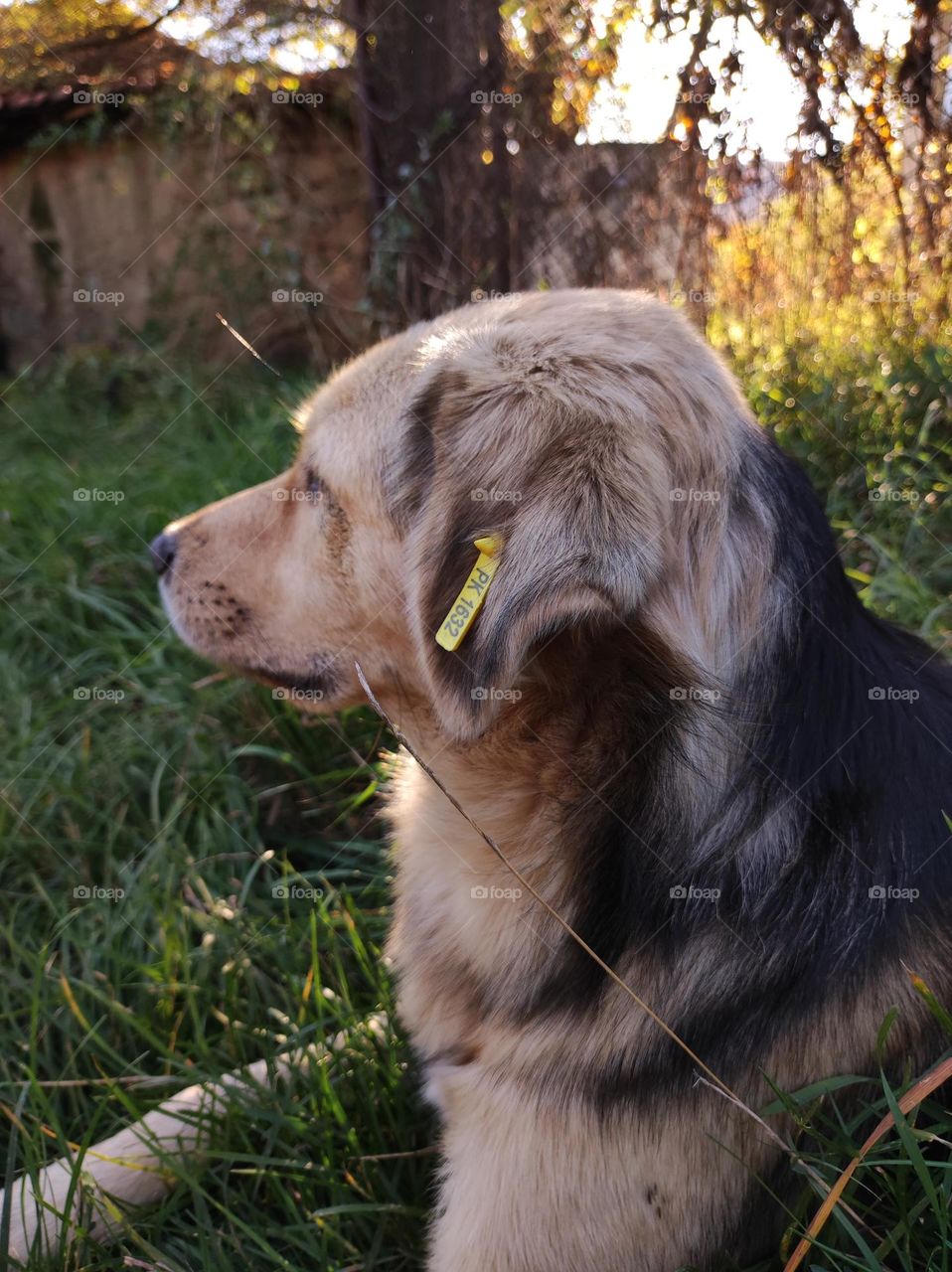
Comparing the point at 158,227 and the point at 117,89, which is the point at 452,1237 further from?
the point at 158,227

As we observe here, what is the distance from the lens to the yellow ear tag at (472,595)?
1.42 meters

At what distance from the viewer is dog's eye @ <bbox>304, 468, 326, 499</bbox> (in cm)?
195

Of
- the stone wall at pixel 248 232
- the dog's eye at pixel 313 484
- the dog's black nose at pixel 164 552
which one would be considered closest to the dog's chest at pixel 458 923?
the dog's eye at pixel 313 484

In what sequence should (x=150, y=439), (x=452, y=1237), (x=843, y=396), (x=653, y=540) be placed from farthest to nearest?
1. (x=150, y=439)
2. (x=843, y=396)
3. (x=452, y=1237)
4. (x=653, y=540)

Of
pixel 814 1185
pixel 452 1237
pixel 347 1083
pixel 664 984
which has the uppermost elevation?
pixel 664 984

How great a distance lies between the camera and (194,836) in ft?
9.46

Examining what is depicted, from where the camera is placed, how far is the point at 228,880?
275 cm

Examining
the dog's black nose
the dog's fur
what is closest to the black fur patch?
the dog's fur

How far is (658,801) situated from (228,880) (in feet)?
5.25

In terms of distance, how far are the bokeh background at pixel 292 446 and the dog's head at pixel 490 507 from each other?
799 mm

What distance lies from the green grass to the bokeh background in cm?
1

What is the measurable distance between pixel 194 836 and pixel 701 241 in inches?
115

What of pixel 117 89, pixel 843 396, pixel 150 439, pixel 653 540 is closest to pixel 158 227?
pixel 117 89

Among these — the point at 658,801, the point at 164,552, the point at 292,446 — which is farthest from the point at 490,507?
the point at 292,446
